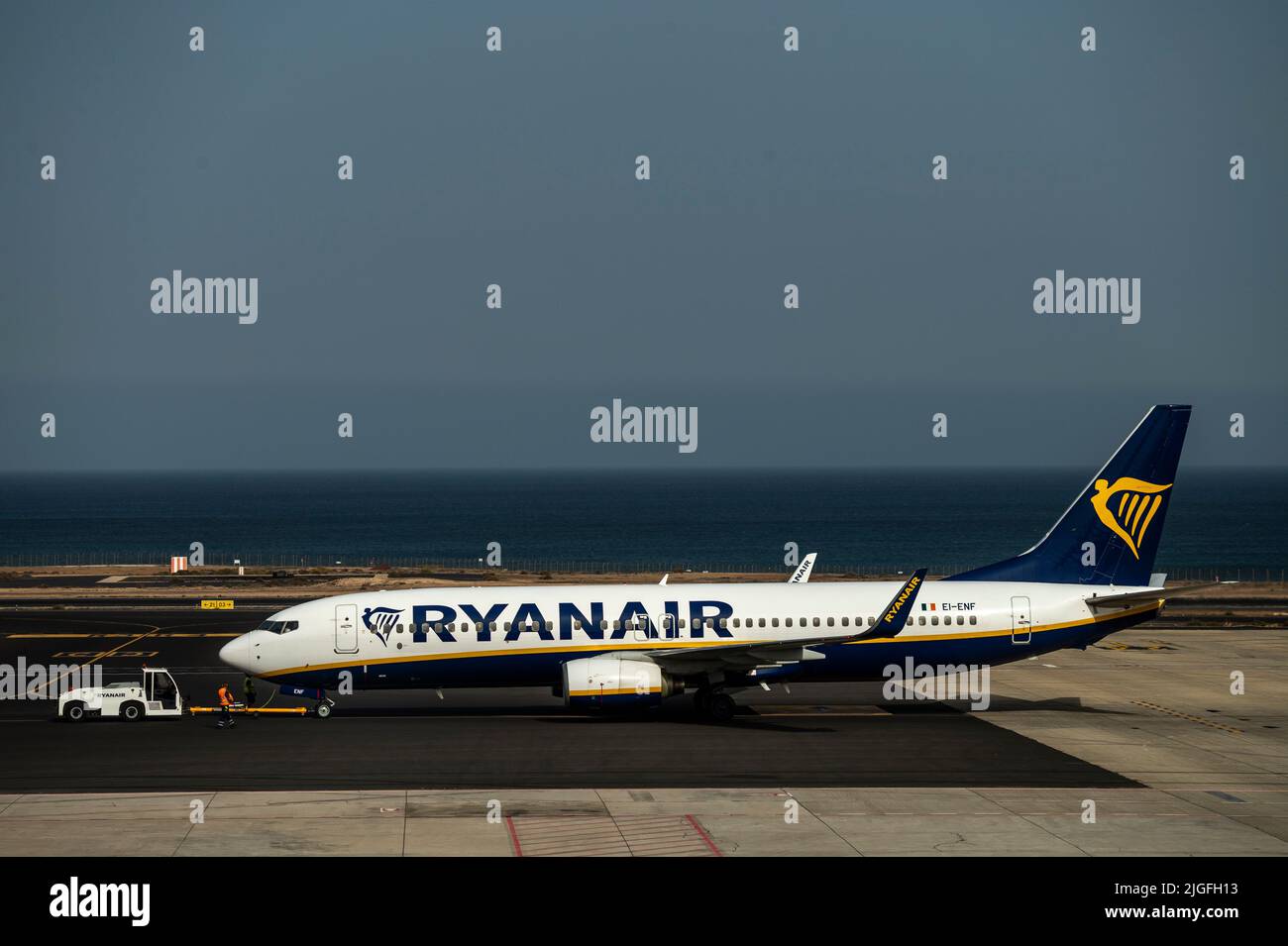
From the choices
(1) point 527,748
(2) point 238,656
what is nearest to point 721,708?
(1) point 527,748

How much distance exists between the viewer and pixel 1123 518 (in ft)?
161

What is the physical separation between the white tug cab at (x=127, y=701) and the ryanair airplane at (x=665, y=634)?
256cm

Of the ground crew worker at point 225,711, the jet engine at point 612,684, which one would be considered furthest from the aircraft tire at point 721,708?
the ground crew worker at point 225,711

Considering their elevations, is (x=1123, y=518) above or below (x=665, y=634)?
above

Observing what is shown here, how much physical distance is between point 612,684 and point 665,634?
10.7 feet

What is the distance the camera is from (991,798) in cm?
3312

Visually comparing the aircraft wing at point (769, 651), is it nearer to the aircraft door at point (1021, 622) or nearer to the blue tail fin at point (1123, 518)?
the aircraft door at point (1021, 622)

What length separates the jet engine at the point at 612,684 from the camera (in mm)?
43406

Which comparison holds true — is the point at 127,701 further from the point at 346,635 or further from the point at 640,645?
the point at 640,645

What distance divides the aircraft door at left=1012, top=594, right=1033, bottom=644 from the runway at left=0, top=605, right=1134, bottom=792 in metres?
3.36

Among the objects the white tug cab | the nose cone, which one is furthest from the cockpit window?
the white tug cab

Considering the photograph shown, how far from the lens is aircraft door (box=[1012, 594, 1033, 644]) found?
154 ft

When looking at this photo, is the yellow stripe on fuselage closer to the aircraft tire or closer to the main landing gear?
the main landing gear
